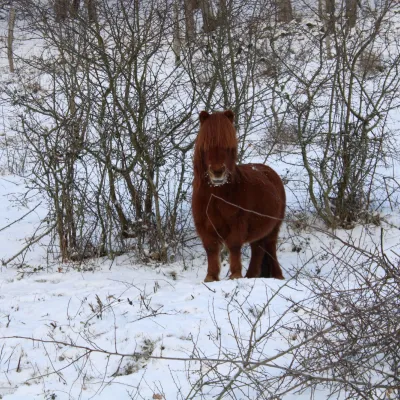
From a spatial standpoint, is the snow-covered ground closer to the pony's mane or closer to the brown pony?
the brown pony

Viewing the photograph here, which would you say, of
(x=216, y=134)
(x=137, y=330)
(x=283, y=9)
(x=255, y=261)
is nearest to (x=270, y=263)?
(x=255, y=261)

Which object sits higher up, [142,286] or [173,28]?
[173,28]

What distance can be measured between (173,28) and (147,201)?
2.48 meters

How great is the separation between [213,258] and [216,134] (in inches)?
56.1

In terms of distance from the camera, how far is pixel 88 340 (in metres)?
3.97

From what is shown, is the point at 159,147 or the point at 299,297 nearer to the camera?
the point at 299,297

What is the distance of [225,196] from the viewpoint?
214 inches

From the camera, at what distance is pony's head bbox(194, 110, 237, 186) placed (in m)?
5.05

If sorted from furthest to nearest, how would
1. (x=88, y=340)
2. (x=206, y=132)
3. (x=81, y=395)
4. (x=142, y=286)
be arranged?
1. (x=142, y=286)
2. (x=206, y=132)
3. (x=88, y=340)
4. (x=81, y=395)

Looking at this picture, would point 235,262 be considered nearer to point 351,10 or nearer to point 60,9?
point 60,9

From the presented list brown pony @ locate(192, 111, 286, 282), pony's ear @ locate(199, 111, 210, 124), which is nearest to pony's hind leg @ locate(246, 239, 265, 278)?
brown pony @ locate(192, 111, 286, 282)

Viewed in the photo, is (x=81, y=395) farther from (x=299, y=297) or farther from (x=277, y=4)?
(x=277, y=4)

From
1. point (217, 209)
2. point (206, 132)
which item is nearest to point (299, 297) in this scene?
point (217, 209)

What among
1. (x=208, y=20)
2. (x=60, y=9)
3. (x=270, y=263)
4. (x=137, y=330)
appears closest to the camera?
(x=137, y=330)
